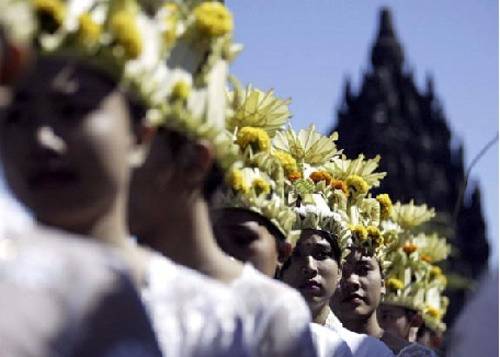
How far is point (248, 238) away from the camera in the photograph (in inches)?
202

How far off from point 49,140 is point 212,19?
1.04 m

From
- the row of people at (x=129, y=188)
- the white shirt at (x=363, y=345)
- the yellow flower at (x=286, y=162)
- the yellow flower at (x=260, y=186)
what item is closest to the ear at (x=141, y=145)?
the row of people at (x=129, y=188)

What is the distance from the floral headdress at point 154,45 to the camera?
299cm


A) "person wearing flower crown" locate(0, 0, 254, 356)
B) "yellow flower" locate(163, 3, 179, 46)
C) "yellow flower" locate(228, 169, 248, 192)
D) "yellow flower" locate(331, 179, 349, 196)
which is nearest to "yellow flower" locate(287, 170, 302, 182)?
"yellow flower" locate(331, 179, 349, 196)

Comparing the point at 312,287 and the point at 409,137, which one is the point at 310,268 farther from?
the point at 409,137

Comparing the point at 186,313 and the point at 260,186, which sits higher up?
the point at 260,186

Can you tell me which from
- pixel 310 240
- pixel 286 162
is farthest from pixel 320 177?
pixel 286 162

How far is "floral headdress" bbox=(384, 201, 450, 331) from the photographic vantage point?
9.94 m

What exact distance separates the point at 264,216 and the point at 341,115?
47185 mm

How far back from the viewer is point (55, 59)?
301cm

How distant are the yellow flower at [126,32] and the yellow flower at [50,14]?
19 cm

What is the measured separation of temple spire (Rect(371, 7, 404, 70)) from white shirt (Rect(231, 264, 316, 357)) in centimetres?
5101

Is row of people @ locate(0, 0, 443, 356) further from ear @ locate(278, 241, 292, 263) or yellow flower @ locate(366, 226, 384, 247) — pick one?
yellow flower @ locate(366, 226, 384, 247)

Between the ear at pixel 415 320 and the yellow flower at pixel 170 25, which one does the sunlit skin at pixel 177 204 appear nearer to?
the yellow flower at pixel 170 25
